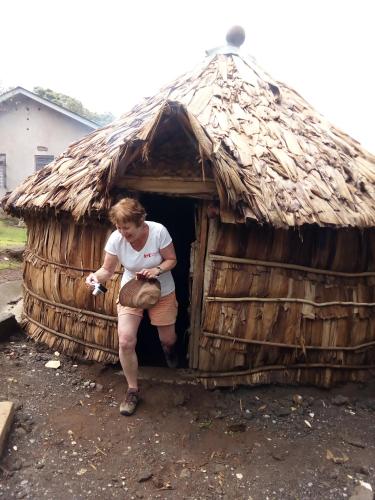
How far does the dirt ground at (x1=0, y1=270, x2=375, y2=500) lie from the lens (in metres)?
2.97

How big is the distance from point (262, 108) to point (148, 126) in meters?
2.17

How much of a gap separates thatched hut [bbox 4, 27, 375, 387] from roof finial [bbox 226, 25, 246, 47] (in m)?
1.81

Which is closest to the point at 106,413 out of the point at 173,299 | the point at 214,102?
the point at 173,299

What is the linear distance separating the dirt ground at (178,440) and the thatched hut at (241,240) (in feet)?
1.10

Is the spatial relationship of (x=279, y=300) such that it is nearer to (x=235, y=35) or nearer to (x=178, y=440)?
(x=178, y=440)

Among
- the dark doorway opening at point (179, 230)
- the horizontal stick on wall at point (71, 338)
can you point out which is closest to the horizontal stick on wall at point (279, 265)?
the horizontal stick on wall at point (71, 338)

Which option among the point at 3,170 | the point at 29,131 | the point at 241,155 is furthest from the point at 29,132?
the point at 241,155

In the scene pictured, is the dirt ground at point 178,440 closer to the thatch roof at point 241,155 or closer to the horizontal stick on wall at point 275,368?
the horizontal stick on wall at point 275,368

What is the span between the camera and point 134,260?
345cm

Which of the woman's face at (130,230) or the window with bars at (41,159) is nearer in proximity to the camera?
the woman's face at (130,230)

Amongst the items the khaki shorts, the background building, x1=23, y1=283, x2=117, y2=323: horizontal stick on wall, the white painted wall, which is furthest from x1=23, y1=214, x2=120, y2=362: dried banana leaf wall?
the white painted wall

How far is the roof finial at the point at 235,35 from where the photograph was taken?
632 cm

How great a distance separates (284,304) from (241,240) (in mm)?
816

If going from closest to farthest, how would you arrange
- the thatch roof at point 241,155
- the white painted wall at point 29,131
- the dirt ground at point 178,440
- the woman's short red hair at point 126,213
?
1. the dirt ground at point 178,440
2. the woman's short red hair at point 126,213
3. the thatch roof at point 241,155
4. the white painted wall at point 29,131
